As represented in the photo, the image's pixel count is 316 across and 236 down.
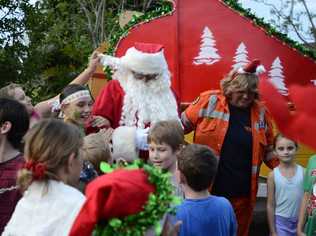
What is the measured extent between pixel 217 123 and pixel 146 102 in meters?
0.57

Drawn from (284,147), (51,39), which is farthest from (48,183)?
(51,39)

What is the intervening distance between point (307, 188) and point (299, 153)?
1115 millimetres

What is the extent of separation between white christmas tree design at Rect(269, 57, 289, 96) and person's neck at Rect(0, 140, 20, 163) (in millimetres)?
3011

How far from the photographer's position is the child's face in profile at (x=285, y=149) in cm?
460

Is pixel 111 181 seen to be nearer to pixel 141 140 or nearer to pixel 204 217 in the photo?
pixel 204 217

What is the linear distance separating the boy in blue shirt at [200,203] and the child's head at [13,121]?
35.4 inches

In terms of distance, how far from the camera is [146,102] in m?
4.48

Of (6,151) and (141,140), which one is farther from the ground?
(6,151)

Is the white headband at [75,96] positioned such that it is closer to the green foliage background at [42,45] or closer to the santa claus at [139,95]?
the santa claus at [139,95]

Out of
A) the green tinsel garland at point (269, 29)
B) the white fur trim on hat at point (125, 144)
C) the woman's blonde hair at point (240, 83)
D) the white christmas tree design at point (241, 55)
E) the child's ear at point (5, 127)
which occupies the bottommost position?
the white fur trim on hat at point (125, 144)

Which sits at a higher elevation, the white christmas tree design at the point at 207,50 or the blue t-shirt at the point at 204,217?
the white christmas tree design at the point at 207,50

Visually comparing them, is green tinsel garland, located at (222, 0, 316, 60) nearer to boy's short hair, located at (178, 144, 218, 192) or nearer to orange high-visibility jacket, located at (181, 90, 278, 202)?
orange high-visibility jacket, located at (181, 90, 278, 202)

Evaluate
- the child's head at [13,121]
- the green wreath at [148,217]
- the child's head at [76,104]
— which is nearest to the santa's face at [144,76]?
the child's head at [76,104]

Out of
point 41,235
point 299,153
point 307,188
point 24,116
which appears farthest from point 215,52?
point 41,235
